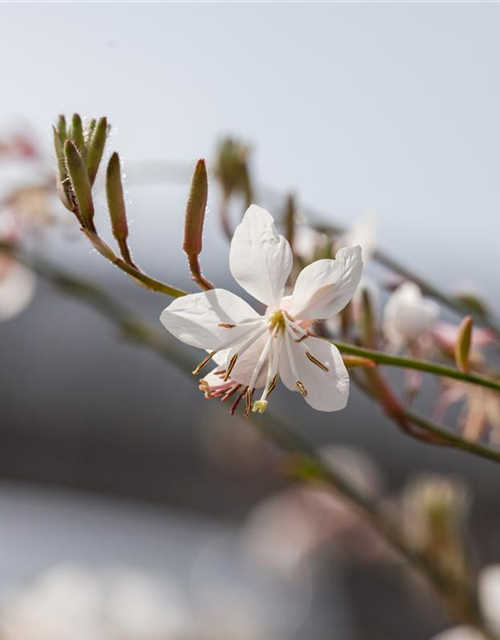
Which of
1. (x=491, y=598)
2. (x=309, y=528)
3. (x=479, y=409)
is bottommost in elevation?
(x=309, y=528)

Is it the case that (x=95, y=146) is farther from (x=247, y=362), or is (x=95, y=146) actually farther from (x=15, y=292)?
(x=15, y=292)

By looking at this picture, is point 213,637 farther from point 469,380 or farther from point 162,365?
point 162,365

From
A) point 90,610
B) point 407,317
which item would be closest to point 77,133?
point 407,317

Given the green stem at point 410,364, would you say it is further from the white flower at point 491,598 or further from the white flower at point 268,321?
the white flower at point 491,598

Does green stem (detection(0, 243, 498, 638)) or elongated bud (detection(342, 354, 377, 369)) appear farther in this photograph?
green stem (detection(0, 243, 498, 638))

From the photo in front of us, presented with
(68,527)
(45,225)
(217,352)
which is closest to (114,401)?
(68,527)

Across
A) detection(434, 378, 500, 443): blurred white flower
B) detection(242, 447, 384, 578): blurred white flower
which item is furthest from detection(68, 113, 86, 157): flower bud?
detection(242, 447, 384, 578): blurred white flower

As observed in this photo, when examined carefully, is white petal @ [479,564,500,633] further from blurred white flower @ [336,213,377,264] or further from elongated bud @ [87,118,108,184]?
elongated bud @ [87,118,108,184]

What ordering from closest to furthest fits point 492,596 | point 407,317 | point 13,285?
point 407,317
point 492,596
point 13,285

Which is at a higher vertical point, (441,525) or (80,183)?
(80,183)
